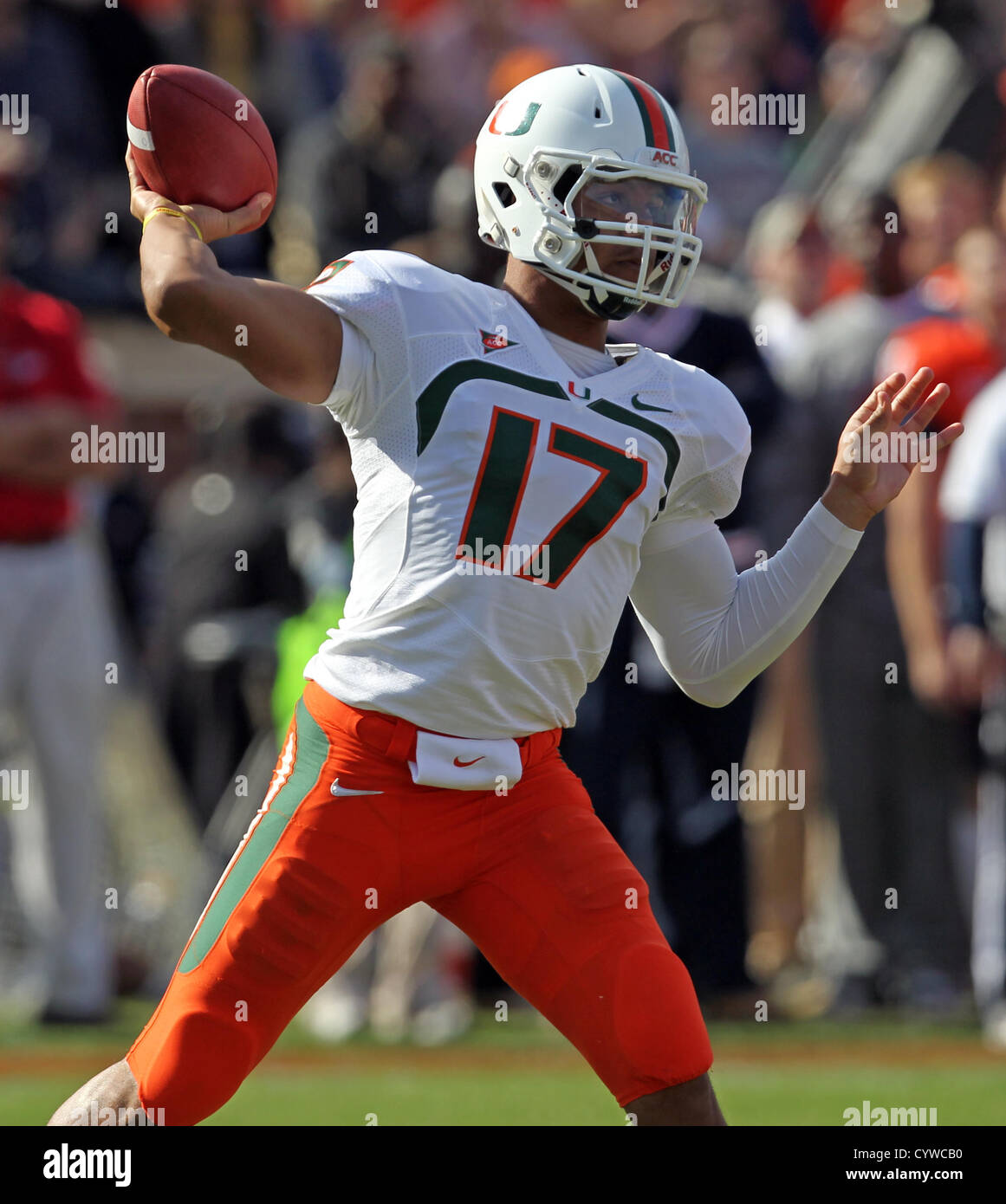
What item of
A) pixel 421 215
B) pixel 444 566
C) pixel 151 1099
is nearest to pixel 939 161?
pixel 421 215

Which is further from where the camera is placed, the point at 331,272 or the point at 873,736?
the point at 873,736

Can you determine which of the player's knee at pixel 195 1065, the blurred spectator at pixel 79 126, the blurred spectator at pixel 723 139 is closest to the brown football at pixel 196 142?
the player's knee at pixel 195 1065

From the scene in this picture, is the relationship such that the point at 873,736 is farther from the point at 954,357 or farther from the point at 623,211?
the point at 623,211

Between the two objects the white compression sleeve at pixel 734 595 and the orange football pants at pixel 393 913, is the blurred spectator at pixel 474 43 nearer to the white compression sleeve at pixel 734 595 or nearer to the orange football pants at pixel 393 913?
the white compression sleeve at pixel 734 595

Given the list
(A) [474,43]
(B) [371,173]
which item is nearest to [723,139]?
(A) [474,43]

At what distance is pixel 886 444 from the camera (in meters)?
3.30

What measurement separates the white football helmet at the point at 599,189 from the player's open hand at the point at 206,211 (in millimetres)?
442

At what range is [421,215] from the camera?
782 centimetres

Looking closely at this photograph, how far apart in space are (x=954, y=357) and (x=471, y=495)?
371 cm

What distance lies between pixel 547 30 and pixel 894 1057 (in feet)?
19.9

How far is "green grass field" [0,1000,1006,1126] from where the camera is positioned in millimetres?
4996

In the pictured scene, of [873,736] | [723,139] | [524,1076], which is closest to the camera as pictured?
A: [524,1076]

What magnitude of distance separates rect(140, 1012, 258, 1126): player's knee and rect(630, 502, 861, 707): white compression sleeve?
40.6 inches

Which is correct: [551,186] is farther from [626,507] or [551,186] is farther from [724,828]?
[724,828]
